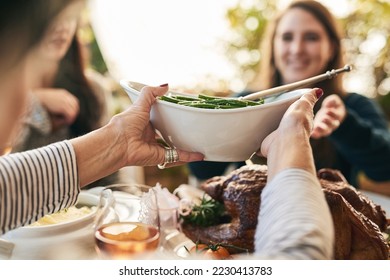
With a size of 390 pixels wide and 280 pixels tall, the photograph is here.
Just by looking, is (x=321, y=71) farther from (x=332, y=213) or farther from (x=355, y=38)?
(x=332, y=213)

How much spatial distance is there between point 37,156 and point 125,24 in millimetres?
A: 1436

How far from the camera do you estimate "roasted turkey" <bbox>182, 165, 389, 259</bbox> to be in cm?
68

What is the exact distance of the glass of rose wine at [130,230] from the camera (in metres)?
0.60

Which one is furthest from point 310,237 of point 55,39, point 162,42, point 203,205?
point 162,42

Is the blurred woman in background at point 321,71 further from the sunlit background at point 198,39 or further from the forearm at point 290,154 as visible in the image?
the forearm at point 290,154

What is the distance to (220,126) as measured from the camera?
630mm

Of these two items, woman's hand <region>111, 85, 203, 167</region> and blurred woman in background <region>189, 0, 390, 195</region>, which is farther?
blurred woman in background <region>189, 0, 390, 195</region>

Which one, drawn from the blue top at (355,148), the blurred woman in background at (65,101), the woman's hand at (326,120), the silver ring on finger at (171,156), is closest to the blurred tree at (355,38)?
the blue top at (355,148)

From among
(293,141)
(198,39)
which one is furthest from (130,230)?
(198,39)

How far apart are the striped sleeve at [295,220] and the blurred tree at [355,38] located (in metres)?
1.58

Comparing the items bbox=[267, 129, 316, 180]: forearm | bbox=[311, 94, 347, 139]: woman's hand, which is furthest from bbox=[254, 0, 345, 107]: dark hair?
bbox=[267, 129, 316, 180]: forearm

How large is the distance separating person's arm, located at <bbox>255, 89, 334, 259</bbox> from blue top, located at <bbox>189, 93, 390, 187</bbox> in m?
0.83

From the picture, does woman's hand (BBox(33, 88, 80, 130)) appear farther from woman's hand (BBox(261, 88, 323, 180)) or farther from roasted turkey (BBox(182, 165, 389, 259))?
woman's hand (BBox(261, 88, 323, 180))
